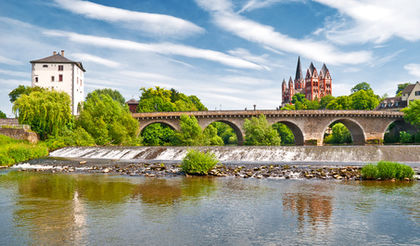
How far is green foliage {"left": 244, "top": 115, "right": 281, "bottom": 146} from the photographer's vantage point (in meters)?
53.4

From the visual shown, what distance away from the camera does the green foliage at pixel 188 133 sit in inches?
2132

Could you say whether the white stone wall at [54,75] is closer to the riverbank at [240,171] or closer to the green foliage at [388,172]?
the riverbank at [240,171]

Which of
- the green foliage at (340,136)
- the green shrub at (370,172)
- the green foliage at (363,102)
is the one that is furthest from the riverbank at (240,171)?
the green foliage at (363,102)

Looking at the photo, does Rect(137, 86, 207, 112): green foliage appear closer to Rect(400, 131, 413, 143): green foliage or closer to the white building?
the white building

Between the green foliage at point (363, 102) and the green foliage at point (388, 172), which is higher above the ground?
the green foliage at point (363, 102)

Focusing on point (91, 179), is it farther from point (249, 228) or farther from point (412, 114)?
point (412, 114)

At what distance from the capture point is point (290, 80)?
190 metres

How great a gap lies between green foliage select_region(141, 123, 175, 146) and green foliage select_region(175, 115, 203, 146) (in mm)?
3869

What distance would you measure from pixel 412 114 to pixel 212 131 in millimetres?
36646

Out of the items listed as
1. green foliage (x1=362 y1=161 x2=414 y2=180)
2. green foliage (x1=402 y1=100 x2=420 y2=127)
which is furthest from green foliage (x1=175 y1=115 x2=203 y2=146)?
green foliage (x1=402 y1=100 x2=420 y2=127)

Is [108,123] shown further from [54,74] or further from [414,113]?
[414,113]

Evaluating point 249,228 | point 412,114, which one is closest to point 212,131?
point 412,114

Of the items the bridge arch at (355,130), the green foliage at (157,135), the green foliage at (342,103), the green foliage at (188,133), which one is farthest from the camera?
the green foliage at (342,103)

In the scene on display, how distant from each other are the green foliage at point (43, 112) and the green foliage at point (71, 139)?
3.66 ft
